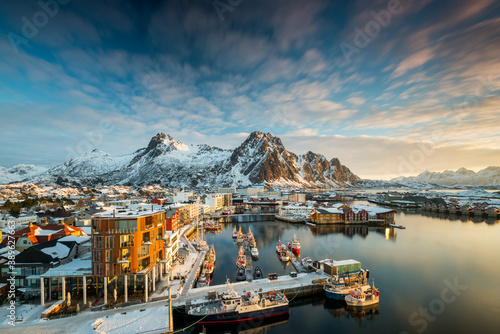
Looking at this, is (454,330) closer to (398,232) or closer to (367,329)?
(367,329)

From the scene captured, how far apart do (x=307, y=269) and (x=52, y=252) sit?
2430 cm

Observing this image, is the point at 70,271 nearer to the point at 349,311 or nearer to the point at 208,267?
the point at 208,267

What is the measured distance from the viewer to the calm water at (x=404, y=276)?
17203 mm

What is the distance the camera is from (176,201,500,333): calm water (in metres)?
17.2

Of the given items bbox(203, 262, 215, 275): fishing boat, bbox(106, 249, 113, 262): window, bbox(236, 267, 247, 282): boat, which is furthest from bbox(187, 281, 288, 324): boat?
bbox(203, 262, 215, 275): fishing boat

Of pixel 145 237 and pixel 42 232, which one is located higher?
pixel 145 237

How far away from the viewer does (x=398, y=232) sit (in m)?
46.9

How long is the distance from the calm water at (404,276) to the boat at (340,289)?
56 cm

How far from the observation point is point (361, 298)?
19500 millimetres

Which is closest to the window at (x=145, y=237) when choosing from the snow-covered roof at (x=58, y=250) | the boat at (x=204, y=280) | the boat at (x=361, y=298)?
the boat at (x=204, y=280)

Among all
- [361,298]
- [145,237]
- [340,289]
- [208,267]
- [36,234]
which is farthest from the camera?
[208,267]

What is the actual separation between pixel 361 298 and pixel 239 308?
405 inches

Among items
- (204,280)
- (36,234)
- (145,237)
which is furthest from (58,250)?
(204,280)

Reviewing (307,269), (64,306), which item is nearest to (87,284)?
(64,306)
